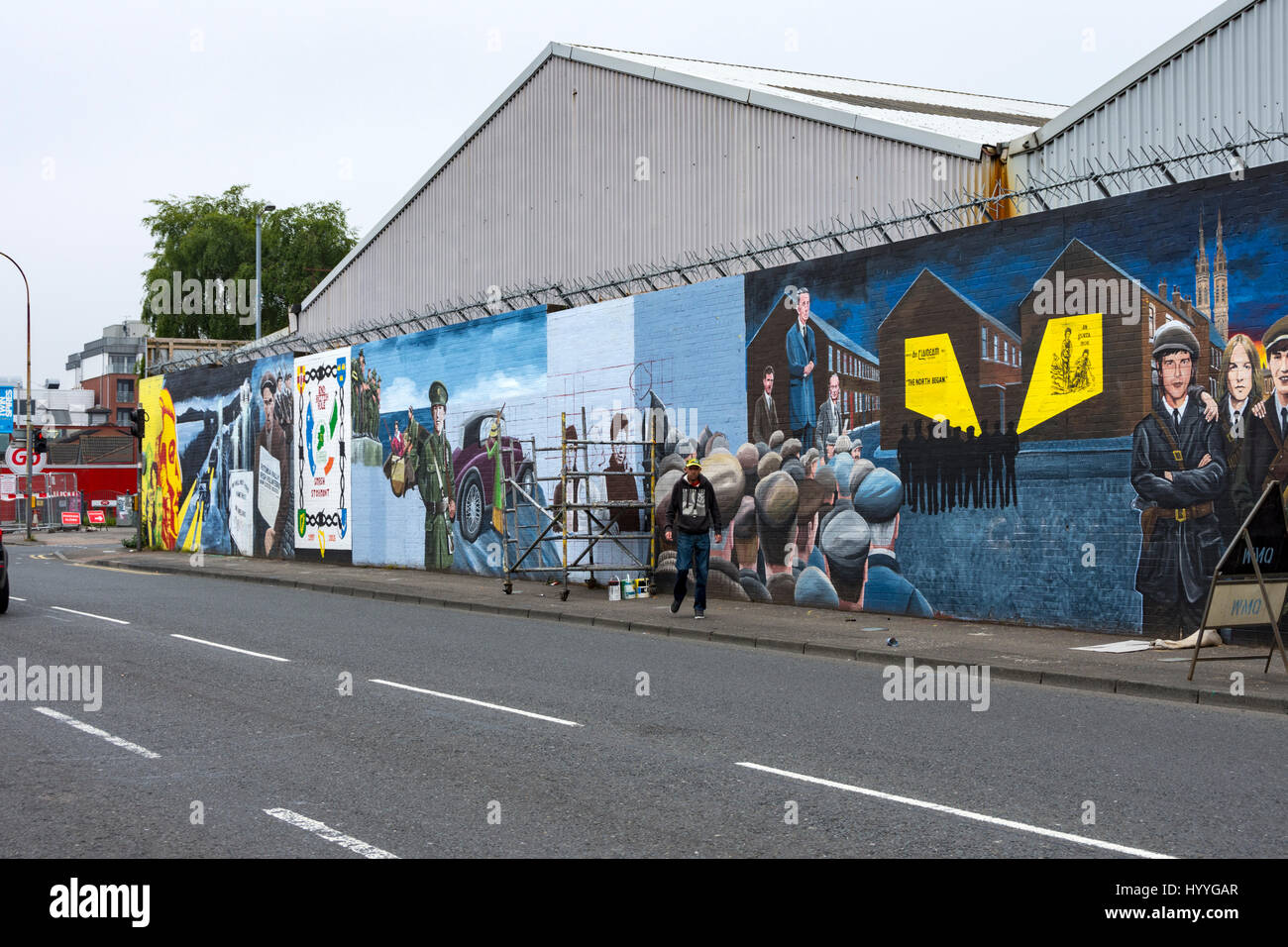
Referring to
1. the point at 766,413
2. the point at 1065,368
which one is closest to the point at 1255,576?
the point at 1065,368

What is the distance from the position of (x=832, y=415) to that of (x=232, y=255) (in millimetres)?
55815

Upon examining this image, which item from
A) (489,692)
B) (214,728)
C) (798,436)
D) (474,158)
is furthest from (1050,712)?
(474,158)

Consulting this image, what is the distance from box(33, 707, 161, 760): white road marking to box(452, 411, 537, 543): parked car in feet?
44.2

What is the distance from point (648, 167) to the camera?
77.6 feet

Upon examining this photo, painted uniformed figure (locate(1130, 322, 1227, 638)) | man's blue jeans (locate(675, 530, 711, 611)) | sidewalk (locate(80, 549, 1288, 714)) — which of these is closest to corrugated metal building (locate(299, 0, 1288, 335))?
painted uniformed figure (locate(1130, 322, 1227, 638))

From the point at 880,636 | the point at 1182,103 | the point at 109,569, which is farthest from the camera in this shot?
the point at 109,569

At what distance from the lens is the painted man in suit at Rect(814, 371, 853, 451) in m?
17.3

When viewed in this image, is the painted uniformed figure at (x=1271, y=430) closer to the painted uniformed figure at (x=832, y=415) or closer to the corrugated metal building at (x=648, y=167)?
the painted uniformed figure at (x=832, y=415)

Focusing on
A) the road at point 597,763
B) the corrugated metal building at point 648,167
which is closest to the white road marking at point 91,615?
the road at point 597,763

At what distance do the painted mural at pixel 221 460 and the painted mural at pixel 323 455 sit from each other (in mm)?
618

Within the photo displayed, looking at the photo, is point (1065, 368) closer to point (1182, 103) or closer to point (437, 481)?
point (1182, 103)

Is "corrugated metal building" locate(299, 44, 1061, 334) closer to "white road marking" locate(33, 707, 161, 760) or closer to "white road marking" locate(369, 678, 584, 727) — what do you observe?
"white road marking" locate(369, 678, 584, 727)

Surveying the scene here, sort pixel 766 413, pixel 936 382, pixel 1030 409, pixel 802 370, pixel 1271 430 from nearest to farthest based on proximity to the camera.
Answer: pixel 1271 430, pixel 1030 409, pixel 936 382, pixel 802 370, pixel 766 413
